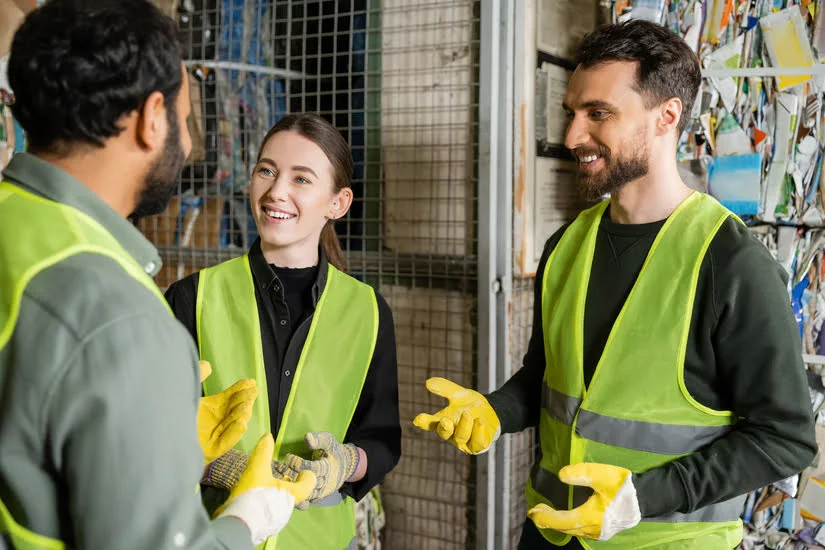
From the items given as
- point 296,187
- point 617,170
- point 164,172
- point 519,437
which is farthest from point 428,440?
point 164,172

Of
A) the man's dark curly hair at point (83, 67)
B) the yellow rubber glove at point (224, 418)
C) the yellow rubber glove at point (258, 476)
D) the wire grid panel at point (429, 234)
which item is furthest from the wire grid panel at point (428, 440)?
the man's dark curly hair at point (83, 67)

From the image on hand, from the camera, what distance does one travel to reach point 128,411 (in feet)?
2.44

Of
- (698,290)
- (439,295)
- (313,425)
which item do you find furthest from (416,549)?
(698,290)

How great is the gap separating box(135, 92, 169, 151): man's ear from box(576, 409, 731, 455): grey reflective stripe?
928 millimetres

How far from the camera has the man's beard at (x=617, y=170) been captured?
1.45m

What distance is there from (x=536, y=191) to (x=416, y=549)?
4.11 ft

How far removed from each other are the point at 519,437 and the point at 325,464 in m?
1.08

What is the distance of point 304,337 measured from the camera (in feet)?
A: 5.00

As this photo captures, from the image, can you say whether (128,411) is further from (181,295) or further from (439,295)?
(439,295)

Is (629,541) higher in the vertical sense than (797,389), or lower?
lower

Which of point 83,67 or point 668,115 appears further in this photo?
point 668,115

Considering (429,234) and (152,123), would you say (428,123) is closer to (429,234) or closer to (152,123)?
(429,234)

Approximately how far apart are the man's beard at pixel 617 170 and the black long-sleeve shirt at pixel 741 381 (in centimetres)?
20

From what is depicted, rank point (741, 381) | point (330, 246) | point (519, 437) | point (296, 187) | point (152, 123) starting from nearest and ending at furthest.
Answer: point (152, 123)
point (741, 381)
point (296, 187)
point (330, 246)
point (519, 437)
